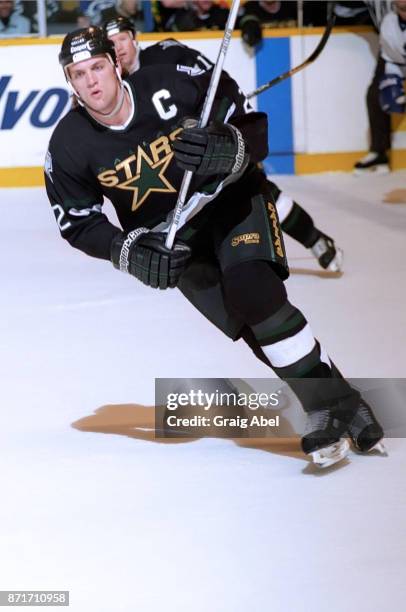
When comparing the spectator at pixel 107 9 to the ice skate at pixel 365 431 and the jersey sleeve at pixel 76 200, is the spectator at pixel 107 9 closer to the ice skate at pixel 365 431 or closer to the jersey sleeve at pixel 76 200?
the jersey sleeve at pixel 76 200

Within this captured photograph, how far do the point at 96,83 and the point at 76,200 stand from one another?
32 centimetres

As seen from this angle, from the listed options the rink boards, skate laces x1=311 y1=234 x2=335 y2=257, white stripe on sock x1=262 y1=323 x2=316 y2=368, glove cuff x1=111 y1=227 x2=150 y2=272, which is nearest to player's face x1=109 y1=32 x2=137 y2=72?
skate laces x1=311 y1=234 x2=335 y2=257

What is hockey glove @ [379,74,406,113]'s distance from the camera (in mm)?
7543

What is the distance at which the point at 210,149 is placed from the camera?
116 inches

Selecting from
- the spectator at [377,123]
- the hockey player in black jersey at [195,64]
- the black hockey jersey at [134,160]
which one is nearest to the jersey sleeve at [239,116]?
the black hockey jersey at [134,160]

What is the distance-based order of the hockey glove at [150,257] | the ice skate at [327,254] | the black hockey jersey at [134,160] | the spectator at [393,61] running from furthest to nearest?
the spectator at [393,61]
the ice skate at [327,254]
the black hockey jersey at [134,160]
the hockey glove at [150,257]

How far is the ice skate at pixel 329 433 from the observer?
3.02 meters

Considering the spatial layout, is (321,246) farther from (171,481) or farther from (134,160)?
(171,481)

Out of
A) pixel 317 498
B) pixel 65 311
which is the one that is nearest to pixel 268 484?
pixel 317 498

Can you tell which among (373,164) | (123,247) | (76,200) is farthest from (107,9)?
(123,247)

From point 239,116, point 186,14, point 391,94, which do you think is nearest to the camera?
point 239,116

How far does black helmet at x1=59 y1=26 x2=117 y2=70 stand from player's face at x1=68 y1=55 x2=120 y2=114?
0.05ft

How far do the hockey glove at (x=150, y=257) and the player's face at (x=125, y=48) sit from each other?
197cm

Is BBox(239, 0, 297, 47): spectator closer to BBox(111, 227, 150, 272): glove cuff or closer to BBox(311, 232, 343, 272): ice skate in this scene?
BBox(311, 232, 343, 272): ice skate
